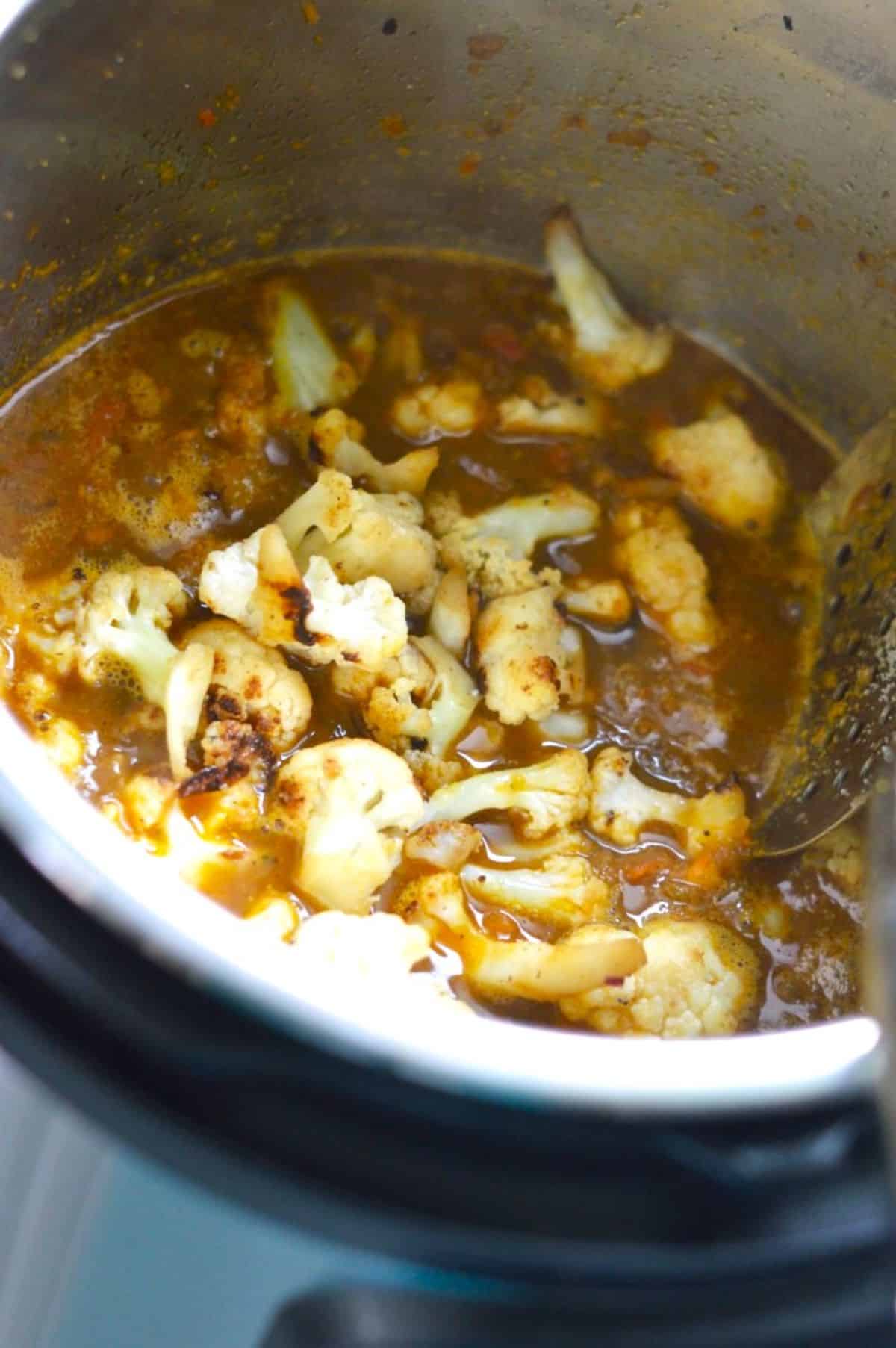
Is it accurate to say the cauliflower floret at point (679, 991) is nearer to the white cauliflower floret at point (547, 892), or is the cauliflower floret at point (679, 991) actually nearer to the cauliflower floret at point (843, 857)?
the white cauliflower floret at point (547, 892)

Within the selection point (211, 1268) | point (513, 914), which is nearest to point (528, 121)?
point (513, 914)

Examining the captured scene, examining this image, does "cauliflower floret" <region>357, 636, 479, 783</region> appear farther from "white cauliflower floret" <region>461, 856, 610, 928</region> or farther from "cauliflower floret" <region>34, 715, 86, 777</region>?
"cauliflower floret" <region>34, 715, 86, 777</region>

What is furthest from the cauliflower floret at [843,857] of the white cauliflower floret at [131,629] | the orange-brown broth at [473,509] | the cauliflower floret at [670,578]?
the white cauliflower floret at [131,629]

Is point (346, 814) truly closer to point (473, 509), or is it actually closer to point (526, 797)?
point (526, 797)

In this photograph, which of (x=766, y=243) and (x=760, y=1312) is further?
(x=766, y=243)

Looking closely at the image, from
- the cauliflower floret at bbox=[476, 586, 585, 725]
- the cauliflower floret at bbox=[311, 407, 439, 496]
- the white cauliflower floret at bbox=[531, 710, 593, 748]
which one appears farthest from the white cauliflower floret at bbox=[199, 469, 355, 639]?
the white cauliflower floret at bbox=[531, 710, 593, 748]

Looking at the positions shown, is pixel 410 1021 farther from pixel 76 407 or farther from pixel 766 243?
pixel 766 243
